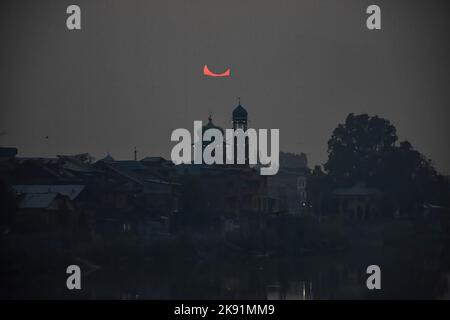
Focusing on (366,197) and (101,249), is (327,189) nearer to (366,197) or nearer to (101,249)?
(366,197)

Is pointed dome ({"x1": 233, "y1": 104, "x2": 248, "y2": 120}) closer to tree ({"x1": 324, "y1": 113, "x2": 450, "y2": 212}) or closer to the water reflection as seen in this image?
tree ({"x1": 324, "y1": 113, "x2": 450, "y2": 212})

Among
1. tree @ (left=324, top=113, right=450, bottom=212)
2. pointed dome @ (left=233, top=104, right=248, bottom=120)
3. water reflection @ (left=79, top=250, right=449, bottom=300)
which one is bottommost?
water reflection @ (left=79, top=250, right=449, bottom=300)

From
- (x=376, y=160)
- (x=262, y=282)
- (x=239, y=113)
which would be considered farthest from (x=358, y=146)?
(x=262, y=282)

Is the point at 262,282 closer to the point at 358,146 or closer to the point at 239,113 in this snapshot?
the point at 239,113

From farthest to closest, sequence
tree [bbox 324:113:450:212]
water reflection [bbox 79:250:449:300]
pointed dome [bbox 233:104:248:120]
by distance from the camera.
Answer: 1. tree [bbox 324:113:450:212]
2. pointed dome [bbox 233:104:248:120]
3. water reflection [bbox 79:250:449:300]

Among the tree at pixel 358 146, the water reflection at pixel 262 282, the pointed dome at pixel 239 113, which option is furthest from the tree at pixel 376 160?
the water reflection at pixel 262 282

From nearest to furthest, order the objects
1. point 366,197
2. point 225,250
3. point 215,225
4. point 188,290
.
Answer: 1. point 188,290
2. point 225,250
3. point 215,225
4. point 366,197

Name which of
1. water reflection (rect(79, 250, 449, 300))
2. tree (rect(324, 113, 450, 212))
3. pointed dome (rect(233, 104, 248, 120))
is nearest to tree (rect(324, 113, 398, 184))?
tree (rect(324, 113, 450, 212))
